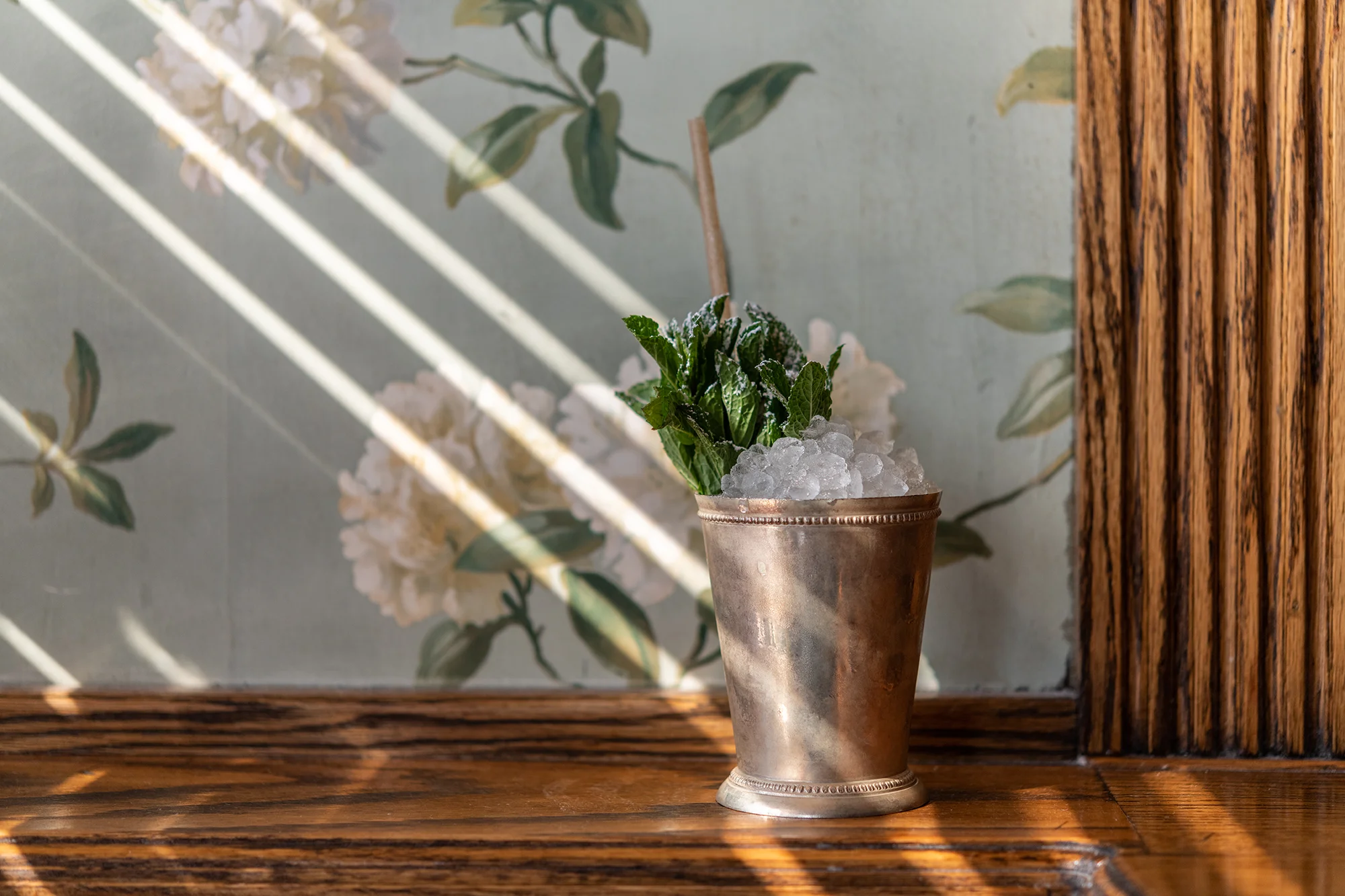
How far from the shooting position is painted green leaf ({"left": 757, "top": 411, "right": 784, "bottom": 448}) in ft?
3.53

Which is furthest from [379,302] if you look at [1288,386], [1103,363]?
[1288,386]

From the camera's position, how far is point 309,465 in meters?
1.38

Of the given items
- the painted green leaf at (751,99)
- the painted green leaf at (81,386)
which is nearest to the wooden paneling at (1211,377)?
the painted green leaf at (751,99)

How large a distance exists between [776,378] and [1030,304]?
16.3 inches

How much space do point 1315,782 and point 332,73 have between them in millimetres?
1447

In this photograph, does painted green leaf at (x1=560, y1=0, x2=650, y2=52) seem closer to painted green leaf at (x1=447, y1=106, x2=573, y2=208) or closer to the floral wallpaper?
the floral wallpaper

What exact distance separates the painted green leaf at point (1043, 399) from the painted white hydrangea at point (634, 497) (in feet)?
1.33

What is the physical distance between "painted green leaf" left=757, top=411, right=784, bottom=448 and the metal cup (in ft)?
0.23

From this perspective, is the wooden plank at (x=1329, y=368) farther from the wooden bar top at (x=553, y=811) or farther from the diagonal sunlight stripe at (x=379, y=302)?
the diagonal sunlight stripe at (x=379, y=302)

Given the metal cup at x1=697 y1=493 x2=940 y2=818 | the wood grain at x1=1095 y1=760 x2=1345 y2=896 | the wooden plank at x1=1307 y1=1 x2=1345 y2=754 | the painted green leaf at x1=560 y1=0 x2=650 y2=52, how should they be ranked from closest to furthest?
the wood grain at x1=1095 y1=760 x2=1345 y2=896
the metal cup at x1=697 y1=493 x2=940 y2=818
the wooden plank at x1=1307 y1=1 x2=1345 y2=754
the painted green leaf at x1=560 y1=0 x2=650 y2=52

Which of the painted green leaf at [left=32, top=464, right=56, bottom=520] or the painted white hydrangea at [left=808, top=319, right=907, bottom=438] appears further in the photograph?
the painted green leaf at [left=32, top=464, right=56, bottom=520]

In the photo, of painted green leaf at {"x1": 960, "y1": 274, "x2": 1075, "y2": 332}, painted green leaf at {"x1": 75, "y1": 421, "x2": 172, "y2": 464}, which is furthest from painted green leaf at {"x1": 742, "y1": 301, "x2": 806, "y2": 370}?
painted green leaf at {"x1": 75, "y1": 421, "x2": 172, "y2": 464}

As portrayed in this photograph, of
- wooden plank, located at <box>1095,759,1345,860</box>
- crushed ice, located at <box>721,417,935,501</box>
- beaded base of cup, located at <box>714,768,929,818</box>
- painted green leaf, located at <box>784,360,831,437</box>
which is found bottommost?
wooden plank, located at <box>1095,759,1345,860</box>

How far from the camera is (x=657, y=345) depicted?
107 cm
